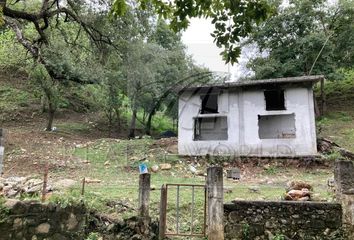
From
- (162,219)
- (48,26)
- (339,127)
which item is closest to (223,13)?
(162,219)

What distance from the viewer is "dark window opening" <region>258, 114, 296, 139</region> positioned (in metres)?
17.0

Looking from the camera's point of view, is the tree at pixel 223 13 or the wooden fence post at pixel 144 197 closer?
the tree at pixel 223 13

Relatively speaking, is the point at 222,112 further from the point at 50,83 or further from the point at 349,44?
the point at 349,44

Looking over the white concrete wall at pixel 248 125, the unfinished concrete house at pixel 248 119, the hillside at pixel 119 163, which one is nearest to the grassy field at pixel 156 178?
the hillside at pixel 119 163

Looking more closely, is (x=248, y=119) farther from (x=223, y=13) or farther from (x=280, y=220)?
(x=223, y=13)

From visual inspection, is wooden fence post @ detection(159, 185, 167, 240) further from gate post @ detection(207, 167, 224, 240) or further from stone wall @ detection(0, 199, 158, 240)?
stone wall @ detection(0, 199, 158, 240)

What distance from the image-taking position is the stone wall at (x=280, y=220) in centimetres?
602

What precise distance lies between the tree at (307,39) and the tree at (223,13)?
62.6 feet

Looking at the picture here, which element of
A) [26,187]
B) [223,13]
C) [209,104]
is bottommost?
[26,187]

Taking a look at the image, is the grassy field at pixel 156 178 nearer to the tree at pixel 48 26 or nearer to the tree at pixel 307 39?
the tree at pixel 48 26

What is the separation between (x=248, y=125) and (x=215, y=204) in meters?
10.2

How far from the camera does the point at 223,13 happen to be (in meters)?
3.52

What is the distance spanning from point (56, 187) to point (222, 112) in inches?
350

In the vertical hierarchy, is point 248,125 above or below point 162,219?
above
